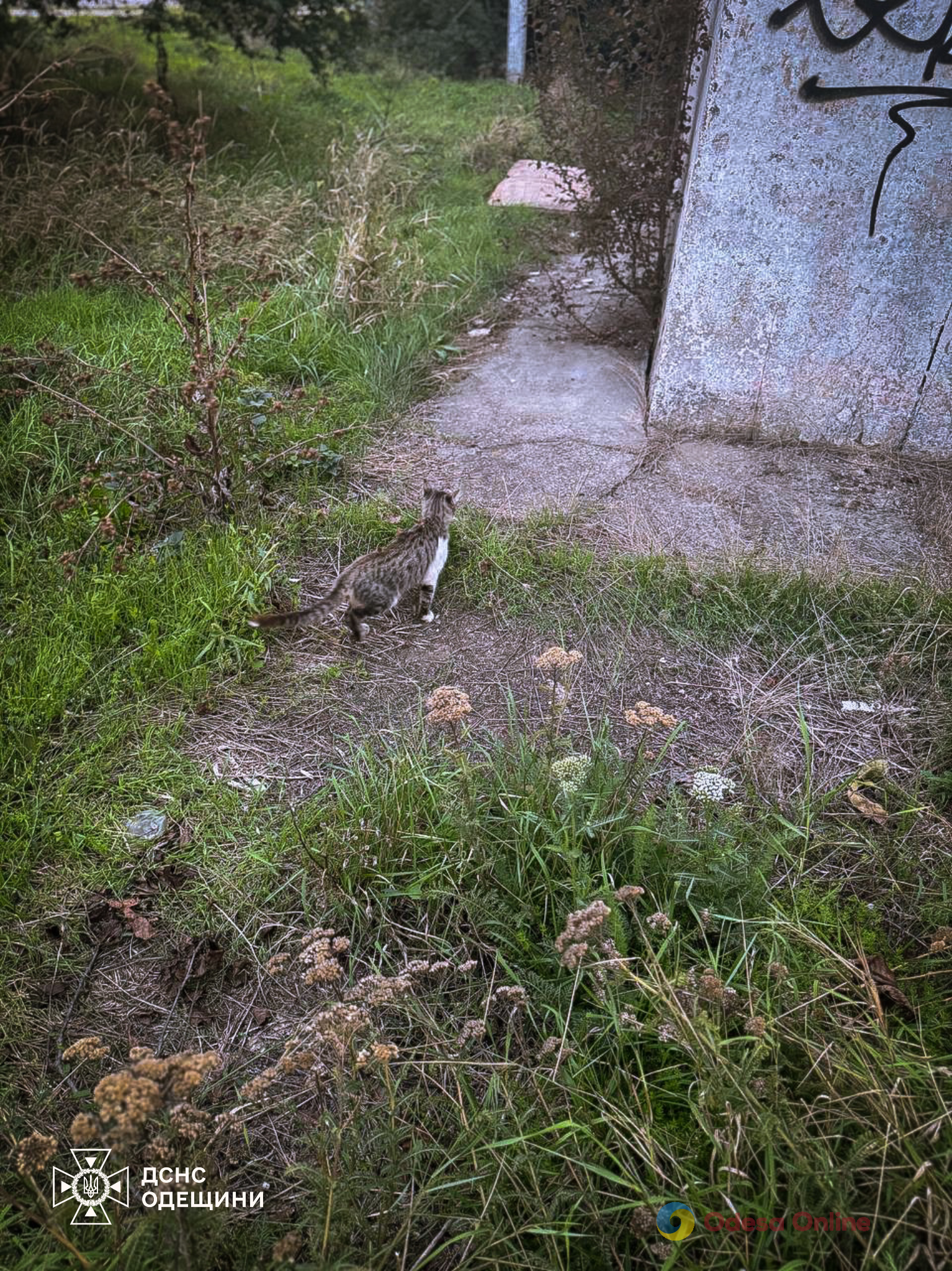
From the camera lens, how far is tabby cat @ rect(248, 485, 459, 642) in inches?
131

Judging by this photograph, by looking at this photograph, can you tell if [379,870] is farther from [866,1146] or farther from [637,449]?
[637,449]

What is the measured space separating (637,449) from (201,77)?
9200mm

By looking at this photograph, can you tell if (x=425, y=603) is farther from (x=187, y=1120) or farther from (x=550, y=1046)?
(x=187, y=1120)

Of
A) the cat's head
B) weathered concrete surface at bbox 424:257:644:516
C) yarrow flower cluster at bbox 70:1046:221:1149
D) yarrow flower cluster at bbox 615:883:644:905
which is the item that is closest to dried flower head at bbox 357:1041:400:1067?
yarrow flower cluster at bbox 70:1046:221:1149

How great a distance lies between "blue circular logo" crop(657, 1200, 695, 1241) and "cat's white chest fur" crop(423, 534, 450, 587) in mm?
2372

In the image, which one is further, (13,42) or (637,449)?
(13,42)

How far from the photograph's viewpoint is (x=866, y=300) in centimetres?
419

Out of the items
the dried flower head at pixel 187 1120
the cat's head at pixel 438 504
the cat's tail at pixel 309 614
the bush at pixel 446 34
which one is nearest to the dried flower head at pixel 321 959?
the dried flower head at pixel 187 1120

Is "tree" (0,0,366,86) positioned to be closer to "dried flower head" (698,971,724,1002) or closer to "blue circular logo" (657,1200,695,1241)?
"dried flower head" (698,971,724,1002)

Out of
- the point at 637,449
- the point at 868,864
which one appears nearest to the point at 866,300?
the point at 637,449

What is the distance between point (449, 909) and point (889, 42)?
4.06 m

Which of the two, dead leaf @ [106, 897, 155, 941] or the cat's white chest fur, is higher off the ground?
the cat's white chest fur

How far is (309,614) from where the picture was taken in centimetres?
324

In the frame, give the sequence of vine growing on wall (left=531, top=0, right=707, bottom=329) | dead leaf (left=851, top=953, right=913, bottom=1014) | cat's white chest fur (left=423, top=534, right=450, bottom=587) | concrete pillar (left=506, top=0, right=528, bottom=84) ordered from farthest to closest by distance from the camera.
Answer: concrete pillar (left=506, top=0, right=528, bottom=84), vine growing on wall (left=531, top=0, right=707, bottom=329), cat's white chest fur (left=423, top=534, right=450, bottom=587), dead leaf (left=851, top=953, right=913, bottom=1014)
